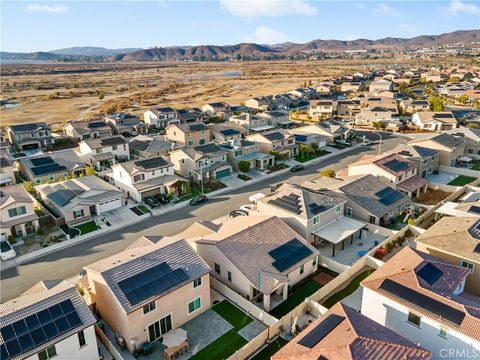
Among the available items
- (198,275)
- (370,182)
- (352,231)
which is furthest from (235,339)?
(370,182)

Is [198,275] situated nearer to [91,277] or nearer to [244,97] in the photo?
[91,277]

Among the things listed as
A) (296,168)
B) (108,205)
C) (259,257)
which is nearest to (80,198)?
(108,205)

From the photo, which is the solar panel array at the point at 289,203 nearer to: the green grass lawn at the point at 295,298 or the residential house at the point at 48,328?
the green grass lawn at the point at 295,298

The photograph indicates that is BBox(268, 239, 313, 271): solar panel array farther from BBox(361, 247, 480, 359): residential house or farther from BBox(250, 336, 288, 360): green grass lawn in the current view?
BBox(361, 247, 480, 359): residential house

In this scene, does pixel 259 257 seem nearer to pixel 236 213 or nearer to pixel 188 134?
pixel 236 213

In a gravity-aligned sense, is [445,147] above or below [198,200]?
above
